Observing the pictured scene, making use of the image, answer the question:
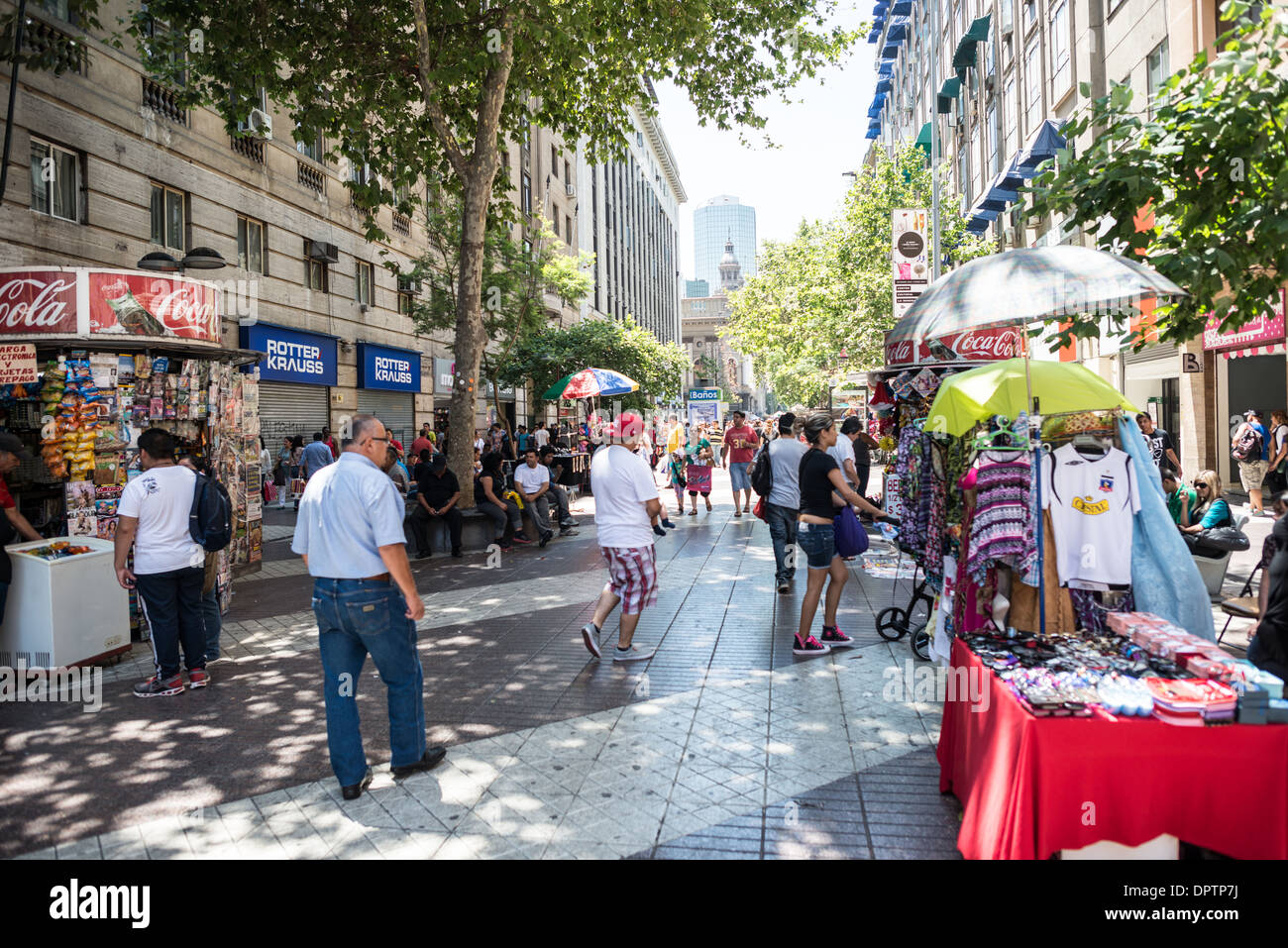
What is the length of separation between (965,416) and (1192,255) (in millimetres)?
1969

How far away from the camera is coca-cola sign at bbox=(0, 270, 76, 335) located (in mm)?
8414

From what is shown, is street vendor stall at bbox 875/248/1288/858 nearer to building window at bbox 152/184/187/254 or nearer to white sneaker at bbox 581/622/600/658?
white sneaker at bbox 581/622/600/658

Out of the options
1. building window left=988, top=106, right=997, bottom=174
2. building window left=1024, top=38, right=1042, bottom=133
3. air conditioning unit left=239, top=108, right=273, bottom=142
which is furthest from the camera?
building window left=988, top=106, right=997, bottom=174

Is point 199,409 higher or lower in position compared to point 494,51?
lower

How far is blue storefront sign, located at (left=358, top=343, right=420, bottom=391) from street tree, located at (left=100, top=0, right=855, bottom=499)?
7.19 metres

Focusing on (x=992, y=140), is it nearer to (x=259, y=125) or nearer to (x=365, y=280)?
(x=365, y=280)

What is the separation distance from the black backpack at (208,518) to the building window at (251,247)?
40.0 feet

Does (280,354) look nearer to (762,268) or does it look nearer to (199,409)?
(199,409)

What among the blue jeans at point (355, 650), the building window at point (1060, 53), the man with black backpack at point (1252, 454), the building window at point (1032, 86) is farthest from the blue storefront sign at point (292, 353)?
the building window at point (1032, 86)

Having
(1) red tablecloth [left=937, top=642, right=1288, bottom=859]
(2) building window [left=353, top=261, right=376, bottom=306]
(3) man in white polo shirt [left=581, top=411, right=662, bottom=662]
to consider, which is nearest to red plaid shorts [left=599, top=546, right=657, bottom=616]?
(3) man in white polo shirt [left=581, top=411, right=662, bottom=662]

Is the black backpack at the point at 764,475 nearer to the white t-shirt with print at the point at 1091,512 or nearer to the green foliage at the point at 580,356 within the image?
the white t-shirt with print at the point at 1091,512

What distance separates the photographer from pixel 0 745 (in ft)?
17.4

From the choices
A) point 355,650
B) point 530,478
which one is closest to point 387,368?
point 530,478
